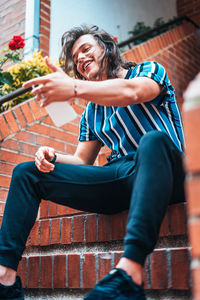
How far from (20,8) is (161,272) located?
3.21 meters

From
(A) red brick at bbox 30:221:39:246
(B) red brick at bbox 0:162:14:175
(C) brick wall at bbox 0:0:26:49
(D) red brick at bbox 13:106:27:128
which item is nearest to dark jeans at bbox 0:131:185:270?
(A) red brick at bbox 30:221:39:246

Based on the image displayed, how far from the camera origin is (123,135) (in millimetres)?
1395

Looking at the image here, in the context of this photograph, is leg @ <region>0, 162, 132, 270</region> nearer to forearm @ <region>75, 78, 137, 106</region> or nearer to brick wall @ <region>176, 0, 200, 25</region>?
forearm @ <region>75, 78, 137, 106</region>

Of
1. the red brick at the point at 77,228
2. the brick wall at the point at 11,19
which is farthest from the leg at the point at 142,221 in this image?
the brick wall at the point at 11,19

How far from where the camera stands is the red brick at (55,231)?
4.87 ft

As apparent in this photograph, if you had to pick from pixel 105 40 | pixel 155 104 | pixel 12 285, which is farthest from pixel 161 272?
pixel 105 40

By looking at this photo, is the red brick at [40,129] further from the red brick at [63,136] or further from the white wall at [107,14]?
the white wall at [107,14]

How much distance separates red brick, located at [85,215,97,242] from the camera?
137 centimetres

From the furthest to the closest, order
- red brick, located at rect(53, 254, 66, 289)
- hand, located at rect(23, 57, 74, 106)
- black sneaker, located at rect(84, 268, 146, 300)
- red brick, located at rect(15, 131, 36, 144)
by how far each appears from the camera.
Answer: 1. red brick, located at rect(15, 131, 36, 144)
2. red brick, located at rect(53, 254, 66, 289)
3. hand, located at rect(23, 57, 74, 106)
4. black sneaker, located at rect(84, 268, 146, 300)

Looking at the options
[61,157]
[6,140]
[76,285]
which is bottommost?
[76,285]

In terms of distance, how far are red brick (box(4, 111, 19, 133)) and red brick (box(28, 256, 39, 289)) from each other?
0.92 metres

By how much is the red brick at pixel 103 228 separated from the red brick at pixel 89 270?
0.09 meters

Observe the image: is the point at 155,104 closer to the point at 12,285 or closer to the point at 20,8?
the point at 12,285

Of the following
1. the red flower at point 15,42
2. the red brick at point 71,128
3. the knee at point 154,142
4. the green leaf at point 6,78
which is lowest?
the knee at point 154,142
